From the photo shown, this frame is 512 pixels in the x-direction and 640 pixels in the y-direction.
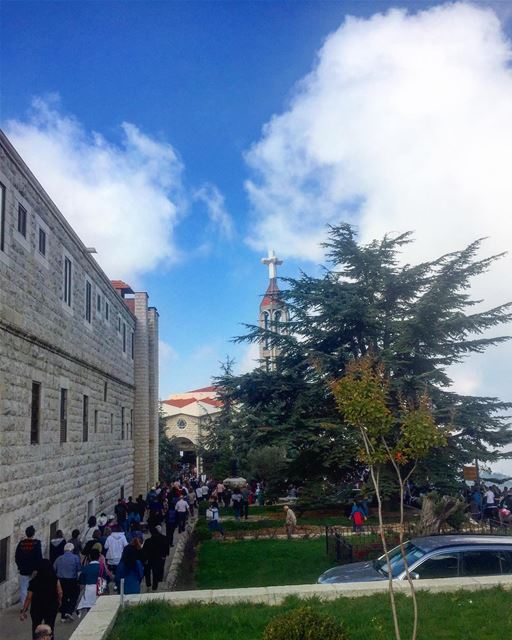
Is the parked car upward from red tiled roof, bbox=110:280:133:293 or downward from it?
downward

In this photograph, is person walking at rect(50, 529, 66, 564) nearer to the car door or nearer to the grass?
the grass

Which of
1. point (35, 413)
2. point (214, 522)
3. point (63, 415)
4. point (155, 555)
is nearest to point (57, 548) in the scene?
point (155, 555)

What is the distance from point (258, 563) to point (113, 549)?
3.94 m

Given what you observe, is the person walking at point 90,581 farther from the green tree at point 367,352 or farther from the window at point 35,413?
the green tree at point 367,352

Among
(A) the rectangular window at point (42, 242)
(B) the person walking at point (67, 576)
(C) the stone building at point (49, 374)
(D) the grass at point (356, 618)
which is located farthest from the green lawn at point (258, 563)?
(A) the rectangular window at point (42, 242)

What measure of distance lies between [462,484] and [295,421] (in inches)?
258

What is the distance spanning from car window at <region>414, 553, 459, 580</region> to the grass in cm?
51

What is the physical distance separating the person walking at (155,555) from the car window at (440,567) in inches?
209

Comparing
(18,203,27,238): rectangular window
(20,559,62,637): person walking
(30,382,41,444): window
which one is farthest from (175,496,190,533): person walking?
(20,559,62,637): person walking

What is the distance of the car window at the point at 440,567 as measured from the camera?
870 centimetres

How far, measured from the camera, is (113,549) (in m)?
11.9

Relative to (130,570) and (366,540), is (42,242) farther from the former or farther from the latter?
(366,540)

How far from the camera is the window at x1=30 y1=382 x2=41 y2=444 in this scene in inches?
506

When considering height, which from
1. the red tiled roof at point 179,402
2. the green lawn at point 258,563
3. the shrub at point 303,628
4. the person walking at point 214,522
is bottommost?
the green lawn at point 258,563
